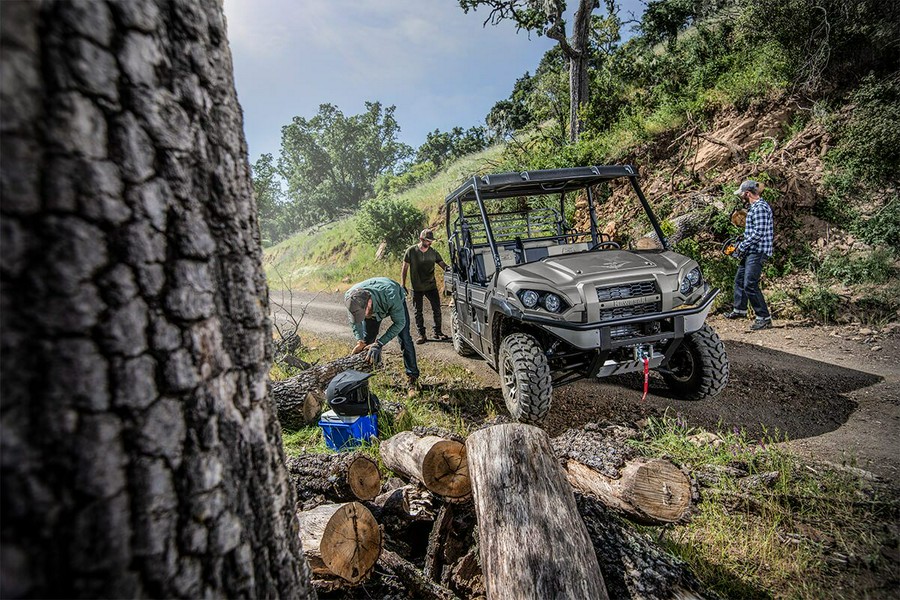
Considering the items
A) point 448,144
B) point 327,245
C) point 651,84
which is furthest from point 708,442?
point 448,144

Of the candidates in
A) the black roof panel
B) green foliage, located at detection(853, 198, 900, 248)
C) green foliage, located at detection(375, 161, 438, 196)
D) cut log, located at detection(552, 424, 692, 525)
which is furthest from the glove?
green foliage, located at detection(375, 161, 438, 196)

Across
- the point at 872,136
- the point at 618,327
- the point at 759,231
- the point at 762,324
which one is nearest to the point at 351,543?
the point at 618,327

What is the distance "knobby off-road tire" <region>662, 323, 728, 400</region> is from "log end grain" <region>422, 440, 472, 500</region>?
2.75 meters

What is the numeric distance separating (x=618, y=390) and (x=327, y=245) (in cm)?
2508

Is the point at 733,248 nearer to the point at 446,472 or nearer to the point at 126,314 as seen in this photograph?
the point at 446,472

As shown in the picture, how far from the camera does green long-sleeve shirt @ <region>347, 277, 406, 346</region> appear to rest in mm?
5441

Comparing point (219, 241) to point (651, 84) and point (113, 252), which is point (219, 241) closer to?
point (113, 252)

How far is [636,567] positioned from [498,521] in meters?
0.64

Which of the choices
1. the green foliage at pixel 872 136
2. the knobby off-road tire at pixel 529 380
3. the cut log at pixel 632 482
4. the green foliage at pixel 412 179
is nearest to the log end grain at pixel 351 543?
the cut log at pixel 632 482

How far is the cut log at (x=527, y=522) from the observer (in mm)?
1670

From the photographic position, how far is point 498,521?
1910 mm

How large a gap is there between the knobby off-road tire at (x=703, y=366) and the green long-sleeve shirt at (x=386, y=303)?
3.17 m

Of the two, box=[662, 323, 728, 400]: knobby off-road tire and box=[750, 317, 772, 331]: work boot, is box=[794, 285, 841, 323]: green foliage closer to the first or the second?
box=[750, 317, 772, 331]: work boot

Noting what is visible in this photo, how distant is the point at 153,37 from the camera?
73 centimetres
